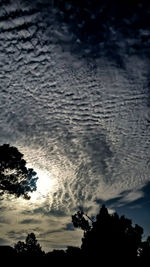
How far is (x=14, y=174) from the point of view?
14625 mm

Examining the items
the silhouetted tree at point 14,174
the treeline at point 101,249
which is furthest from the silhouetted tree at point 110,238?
the silhouetted tree at point 14,174

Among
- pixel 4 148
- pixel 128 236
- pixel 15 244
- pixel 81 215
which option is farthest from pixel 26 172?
pixel 15 244

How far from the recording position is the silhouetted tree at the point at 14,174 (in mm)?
13859

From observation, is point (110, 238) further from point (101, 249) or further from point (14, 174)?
point (14, 174)

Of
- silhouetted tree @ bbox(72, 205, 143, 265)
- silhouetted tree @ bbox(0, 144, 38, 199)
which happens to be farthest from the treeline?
silhouetted tree @ bbox(0, 144, 38, 199)

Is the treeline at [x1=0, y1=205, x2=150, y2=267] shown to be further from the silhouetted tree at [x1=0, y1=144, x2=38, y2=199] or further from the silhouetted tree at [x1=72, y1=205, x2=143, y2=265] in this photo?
the silhouetted tree at [x1=0, y1=144, x2=38, y2=199]

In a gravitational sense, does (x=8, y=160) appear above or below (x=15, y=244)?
above

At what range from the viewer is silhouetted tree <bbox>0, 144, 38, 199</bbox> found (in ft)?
45.5

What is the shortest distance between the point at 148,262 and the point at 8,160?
2627 centimetres

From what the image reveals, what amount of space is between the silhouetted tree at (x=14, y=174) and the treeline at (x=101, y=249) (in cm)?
711

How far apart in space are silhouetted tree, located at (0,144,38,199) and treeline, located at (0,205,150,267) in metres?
7.11

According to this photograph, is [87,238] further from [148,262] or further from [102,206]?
[148,262]

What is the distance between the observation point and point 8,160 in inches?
548

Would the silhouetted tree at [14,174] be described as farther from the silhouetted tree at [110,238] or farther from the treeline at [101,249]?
the silhouetted tree at [110,238]
